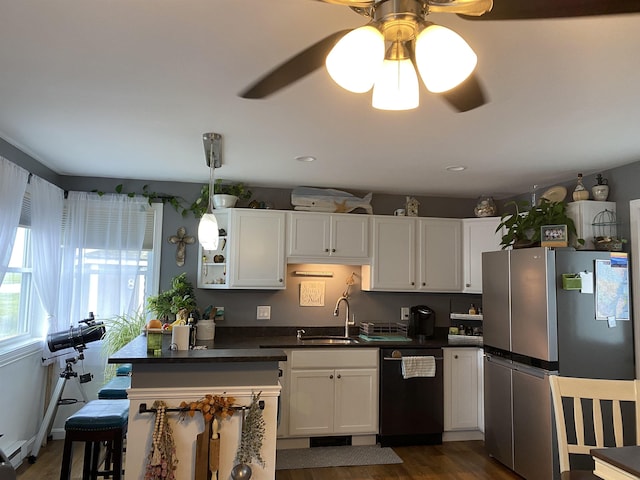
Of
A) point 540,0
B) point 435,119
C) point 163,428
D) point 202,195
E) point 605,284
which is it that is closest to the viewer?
point 540,0

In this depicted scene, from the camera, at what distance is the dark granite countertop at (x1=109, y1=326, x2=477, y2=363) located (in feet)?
7.97

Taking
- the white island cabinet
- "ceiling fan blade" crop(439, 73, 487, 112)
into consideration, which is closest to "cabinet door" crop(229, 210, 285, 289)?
the white island cabinet

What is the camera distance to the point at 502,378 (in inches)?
147

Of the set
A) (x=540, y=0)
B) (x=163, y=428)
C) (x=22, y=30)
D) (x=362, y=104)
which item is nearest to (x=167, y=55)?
(x=22, y=30)

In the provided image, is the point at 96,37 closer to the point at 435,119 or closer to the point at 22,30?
the point at 22,30

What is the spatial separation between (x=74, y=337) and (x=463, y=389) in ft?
11.4

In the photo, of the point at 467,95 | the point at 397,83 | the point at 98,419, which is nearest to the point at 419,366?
the point at 98,419

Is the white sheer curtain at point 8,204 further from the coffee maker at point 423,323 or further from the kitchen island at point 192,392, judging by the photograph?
the coffee maker at point 423,323

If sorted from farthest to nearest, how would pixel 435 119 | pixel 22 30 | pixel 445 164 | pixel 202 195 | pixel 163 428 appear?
pixel 202 195 < pixel 445 164 < pixel 435 119 < pixel 163 428 < pixel 22 30

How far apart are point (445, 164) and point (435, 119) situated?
1.09 metres

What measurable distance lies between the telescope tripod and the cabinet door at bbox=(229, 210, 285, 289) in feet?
4.89

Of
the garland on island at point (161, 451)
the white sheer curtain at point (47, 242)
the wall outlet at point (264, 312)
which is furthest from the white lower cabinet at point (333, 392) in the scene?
the white sheer curtain at point (47, 242)

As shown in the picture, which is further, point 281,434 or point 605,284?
point 281,434

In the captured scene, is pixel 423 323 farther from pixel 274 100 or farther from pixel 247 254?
pixel 274 100
